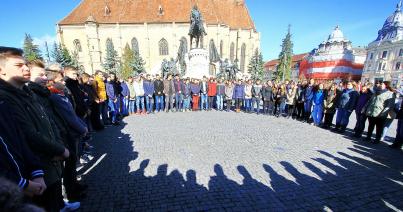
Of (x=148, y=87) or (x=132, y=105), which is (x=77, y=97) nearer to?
(x=148, y=87)

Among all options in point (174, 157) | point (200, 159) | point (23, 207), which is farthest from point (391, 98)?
point (23, 207)

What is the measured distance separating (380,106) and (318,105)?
2.46m

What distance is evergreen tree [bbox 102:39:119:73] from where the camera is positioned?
3619cm

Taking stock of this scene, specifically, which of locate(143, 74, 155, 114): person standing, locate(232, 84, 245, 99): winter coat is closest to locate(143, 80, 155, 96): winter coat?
locate(143, 74, 155, 114): person standing

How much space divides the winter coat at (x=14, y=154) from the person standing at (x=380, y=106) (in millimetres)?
8166

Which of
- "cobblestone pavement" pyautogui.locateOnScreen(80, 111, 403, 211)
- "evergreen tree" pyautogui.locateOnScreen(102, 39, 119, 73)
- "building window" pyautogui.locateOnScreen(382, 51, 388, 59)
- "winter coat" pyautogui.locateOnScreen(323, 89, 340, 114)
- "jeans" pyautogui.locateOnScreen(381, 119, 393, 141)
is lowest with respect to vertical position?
"cobblestone pavement" pyautogui.locateOnScreen(80, 111, 403, 211)

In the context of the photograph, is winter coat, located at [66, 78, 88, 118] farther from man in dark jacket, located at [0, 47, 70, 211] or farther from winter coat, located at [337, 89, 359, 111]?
winter coat, located at [337, 89, 359, 111]

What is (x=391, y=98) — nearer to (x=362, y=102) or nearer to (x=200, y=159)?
(x=362, y=102)

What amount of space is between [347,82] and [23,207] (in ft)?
31.4

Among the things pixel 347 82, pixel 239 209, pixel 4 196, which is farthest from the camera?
pixel 347 82

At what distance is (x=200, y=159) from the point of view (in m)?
4.85

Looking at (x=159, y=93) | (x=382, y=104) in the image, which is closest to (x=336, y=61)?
(x=382, y=104)

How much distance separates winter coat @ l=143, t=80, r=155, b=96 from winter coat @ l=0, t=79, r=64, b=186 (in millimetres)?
8479

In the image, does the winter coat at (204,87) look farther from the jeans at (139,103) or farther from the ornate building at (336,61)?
the ornate building at (336,61)
